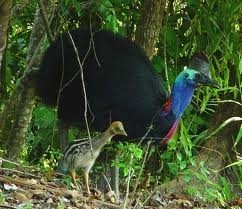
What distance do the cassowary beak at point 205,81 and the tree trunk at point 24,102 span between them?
1.13 metres

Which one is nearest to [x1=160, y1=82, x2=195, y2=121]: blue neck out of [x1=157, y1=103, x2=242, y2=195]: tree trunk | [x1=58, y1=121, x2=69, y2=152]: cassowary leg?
[x1=58, y1=121, x2=69, y2=152]: cassowary leg

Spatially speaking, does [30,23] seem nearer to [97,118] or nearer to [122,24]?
[122,24]

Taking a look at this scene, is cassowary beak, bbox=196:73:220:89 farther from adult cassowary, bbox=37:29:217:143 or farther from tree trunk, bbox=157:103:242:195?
tree trunk, bbox=157:103:242:195

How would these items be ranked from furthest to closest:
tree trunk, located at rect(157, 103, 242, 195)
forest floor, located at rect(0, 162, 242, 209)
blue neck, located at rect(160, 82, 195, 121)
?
tree trunk, located at rect(157, 103, 242, 195) < blue neck, located at rect(160, 82, 195, 121) < forest floor, located at rect(0, 162, 242, 209)

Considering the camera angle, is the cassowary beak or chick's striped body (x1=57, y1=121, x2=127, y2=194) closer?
chick's striped body (x1=57, y1=121, x2=127, y2=194)

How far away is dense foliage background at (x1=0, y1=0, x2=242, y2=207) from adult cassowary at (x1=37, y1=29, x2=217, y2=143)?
152mm

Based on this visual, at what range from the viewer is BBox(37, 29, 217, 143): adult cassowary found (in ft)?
16.1

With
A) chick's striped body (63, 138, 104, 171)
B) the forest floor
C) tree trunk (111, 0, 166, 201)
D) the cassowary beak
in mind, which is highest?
tree trunk (111, 0, 166, 201)

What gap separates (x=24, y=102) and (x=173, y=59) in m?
1.65

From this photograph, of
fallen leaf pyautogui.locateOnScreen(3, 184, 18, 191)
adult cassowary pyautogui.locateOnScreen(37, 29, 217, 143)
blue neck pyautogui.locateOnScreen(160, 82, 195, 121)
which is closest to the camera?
fallen leaf pyautogui.locateOnScreen(3, 184, 18, 191)

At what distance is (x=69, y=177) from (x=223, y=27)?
156 cm

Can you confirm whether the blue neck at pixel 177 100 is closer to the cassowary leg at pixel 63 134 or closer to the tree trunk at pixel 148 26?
the tree trunk at pixel 148 26

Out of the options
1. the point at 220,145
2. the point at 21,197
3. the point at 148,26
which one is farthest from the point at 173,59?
the point at 21,197

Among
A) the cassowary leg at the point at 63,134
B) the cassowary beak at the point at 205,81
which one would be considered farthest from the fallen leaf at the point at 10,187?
the cassowary beak at the point at 205,81
